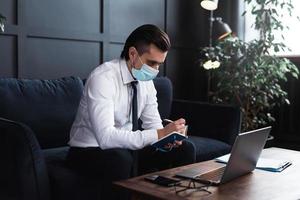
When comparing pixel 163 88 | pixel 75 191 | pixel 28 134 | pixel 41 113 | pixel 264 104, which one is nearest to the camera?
pixel 28 134

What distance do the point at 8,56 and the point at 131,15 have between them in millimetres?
1132

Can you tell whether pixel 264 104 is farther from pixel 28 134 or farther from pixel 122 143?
pixel 28 134

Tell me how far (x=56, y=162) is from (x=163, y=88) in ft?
4.20

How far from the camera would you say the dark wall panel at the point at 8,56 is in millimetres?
2646

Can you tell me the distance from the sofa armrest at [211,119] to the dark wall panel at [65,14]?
912mm

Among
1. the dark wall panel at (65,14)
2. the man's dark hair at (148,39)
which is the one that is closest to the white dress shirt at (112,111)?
the man's dark hair at (148,39)

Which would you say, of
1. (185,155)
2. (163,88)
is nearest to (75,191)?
(185,155)

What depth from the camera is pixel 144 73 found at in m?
1.90

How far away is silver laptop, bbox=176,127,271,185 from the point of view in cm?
145

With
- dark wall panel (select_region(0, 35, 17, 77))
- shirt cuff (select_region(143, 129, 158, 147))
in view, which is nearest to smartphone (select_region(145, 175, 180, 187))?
shirt cuff (select_region(143, 129, 158, 147))

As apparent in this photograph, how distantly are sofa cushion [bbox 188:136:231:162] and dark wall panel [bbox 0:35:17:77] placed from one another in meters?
1.29

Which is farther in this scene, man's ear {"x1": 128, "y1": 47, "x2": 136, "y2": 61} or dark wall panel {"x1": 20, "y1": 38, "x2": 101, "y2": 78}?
dark wall panel {"x1": 20, "y1": 38, "x2": 101, "y2": 78}

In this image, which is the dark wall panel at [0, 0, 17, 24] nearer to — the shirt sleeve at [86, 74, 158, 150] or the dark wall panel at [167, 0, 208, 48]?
the shirt sleeve at [86, 74, 158, 150]

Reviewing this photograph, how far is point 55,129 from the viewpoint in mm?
2393
